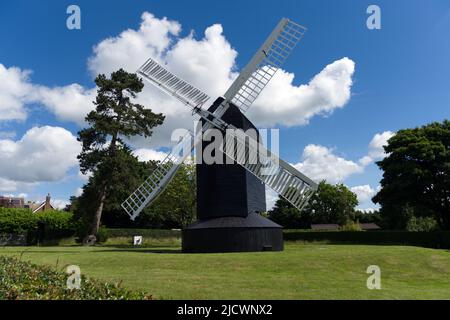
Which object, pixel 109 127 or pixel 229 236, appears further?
pixel 109 127

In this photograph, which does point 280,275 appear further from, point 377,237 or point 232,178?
point 377,237

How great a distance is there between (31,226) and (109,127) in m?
17.7

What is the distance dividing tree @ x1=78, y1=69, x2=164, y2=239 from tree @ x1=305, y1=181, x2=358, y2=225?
45.6 meters

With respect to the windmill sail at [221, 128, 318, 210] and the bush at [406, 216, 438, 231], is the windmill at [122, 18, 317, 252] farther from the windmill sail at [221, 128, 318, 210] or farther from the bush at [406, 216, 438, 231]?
the bush at [406, 216, 438, 231]

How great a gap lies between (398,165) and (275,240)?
818 inches

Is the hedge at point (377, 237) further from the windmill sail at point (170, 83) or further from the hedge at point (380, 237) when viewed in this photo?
the windmill sail at point (170, 83)

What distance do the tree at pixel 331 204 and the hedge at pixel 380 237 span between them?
3883 centimetres

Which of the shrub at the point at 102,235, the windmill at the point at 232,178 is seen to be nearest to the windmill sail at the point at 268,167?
the windmill at the point at 232,178

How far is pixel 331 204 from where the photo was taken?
7906 cm

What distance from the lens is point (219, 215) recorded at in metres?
24.7

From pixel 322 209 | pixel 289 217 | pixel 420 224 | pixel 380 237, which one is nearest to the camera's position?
pixel 380 237

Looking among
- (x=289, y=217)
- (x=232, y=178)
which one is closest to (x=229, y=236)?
(x=232, y=178)
